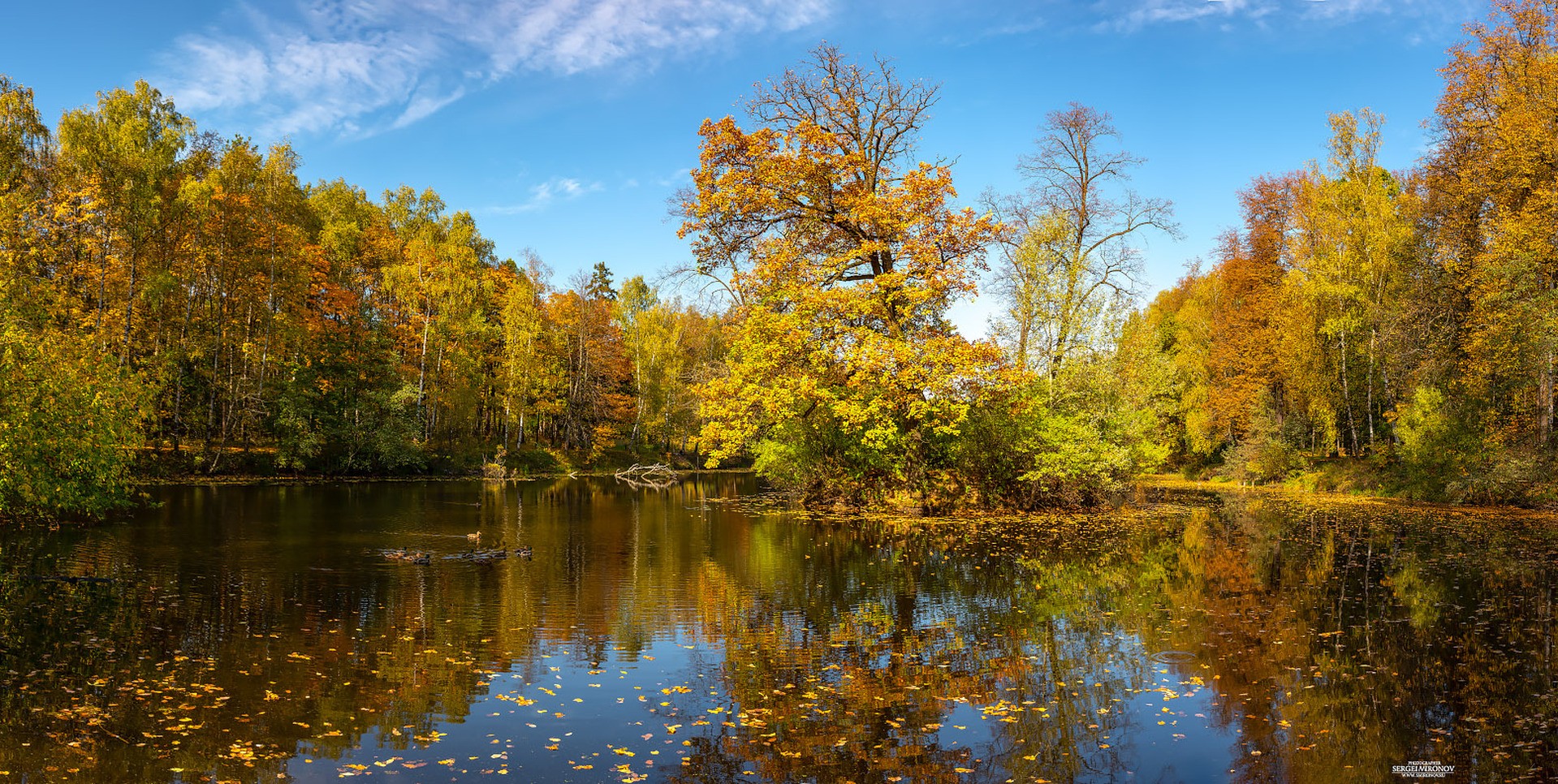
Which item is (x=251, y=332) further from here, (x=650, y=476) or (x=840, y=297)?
(x=840, y=297)

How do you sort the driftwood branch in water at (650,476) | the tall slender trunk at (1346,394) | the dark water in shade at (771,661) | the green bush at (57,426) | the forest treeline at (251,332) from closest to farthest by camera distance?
the dark water in shade at (771,661), the green bush at (57,426), the forest treeline at (251,332), the tall slender trunk at (1346,394), the driftwood branch in water at (650,476)

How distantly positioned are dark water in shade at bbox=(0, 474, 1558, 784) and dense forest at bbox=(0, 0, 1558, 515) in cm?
718

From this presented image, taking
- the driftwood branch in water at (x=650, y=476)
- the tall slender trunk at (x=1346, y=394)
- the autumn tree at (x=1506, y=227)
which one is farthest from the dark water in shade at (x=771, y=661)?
the driftwood branch in water at (x=650, y=476)

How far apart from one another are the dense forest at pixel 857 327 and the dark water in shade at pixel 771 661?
7184mm

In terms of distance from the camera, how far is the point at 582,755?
6.73m

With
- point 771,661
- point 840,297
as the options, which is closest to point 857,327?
point 840,297

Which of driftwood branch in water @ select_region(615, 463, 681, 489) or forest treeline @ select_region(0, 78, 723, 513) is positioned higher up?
forest treeline @ select_region(0, 78, 723, 513)

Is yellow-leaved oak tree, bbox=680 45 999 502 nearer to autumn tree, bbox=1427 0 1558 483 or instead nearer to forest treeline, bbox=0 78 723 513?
forest treeline, bbox=0 78 723 513

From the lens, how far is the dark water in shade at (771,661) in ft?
21.9

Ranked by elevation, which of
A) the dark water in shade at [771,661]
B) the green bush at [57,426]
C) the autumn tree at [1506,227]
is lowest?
the dark water in shade at [771,661]

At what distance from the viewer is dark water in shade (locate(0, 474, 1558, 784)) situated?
6680 millimetres

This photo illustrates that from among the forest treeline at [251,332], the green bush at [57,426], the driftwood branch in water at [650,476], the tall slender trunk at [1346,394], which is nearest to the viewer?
the green bush at [57,426]

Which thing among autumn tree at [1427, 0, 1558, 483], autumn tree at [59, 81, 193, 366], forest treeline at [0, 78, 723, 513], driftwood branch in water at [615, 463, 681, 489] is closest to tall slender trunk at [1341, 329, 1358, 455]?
autumn tree at [1427, 0, 1558, 483]

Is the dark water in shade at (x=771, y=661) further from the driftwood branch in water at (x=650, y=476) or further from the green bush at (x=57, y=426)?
the driftwood branch in water at (x=650, y=476)
